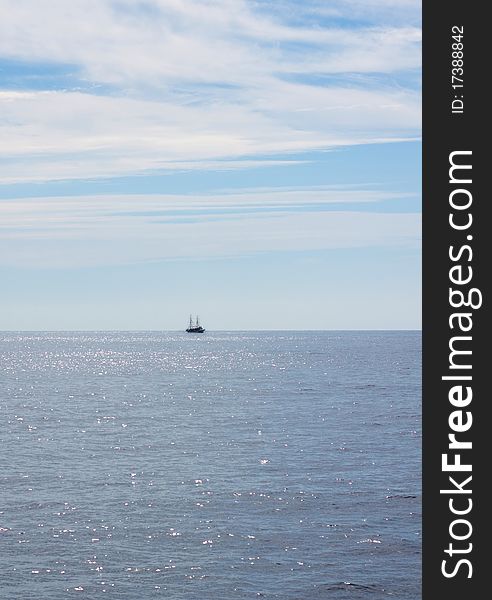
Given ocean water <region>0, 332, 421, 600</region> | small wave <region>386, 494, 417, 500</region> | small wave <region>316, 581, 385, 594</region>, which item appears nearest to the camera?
small wave <region>316, 581, 385, 594</region>

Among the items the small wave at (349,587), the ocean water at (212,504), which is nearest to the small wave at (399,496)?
the ocean water at (212,504)

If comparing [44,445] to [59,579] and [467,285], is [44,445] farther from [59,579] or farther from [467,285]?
[467,285]

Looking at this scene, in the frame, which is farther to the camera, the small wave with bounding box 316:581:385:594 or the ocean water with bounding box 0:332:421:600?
the ocean water with bounding box 0:332:421:600

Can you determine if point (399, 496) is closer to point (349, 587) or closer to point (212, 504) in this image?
point (212, 504)

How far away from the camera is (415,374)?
182 m

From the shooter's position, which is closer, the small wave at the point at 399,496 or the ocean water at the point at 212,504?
the ocean water at the point at 212,504

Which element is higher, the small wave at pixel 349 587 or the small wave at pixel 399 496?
the small wave at pixel 399 496

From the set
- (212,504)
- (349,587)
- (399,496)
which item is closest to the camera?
(349,587)

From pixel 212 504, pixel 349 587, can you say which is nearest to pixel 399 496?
pixel 212 504

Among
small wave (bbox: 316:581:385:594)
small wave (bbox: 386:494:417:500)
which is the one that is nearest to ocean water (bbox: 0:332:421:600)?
small wave (bbox: 316:581:385:594)

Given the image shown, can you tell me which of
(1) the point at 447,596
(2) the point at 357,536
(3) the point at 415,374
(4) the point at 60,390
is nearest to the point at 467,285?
(1) the point at 447,596

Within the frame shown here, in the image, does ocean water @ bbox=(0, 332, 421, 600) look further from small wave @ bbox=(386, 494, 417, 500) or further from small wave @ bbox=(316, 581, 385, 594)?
small wave @ bbox=(386, 494, 417, 500)

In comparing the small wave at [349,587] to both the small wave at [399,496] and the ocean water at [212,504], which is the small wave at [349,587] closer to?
the ocean water at [212,504]

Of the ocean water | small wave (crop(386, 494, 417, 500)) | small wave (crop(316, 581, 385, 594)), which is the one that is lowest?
small wave (crop(316, 581, 385, 594))
